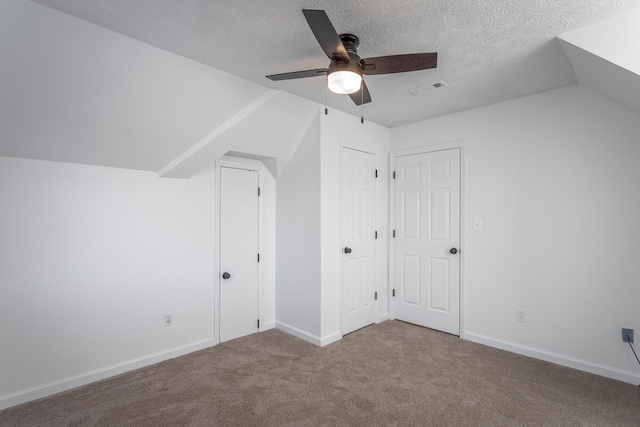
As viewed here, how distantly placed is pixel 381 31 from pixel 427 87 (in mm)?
1004

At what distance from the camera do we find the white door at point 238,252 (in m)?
3.33

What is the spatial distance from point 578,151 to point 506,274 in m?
1.27

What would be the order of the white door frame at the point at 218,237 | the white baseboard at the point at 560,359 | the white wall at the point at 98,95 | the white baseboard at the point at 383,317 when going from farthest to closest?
the white baseboard at the point at 383,317 → the white door frame at the point at 218,237 → the white baseboard at the point at 560,359 → the white wall at the point at 98,95

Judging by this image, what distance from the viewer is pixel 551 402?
7.23 ft

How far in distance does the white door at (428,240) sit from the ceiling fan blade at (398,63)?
1888 mm

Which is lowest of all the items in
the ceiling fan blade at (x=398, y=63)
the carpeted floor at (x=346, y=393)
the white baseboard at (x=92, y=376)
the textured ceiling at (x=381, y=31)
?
the carpeted floor at (x=346, y=393)

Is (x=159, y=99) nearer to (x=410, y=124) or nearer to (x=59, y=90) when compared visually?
(x=59, y=90)

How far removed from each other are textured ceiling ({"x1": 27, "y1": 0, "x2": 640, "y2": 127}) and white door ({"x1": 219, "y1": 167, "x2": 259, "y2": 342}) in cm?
123

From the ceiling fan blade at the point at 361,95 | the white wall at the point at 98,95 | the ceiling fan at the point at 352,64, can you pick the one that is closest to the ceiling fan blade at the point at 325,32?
the ceiling fan at the point at 352,64

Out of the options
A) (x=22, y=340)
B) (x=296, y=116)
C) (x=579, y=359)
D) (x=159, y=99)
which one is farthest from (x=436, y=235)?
(x=22, y=340)

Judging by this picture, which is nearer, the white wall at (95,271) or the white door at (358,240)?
the white wall at (95,271)

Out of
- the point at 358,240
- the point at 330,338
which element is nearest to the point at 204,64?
the point at 358,240

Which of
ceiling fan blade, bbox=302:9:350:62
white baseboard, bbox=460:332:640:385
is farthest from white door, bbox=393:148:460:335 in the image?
ceiling fan blade, bbox=302:9:350:62

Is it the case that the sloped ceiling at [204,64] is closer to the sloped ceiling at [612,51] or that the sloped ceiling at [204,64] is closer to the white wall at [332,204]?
the sloped ceiling at [612,51]
